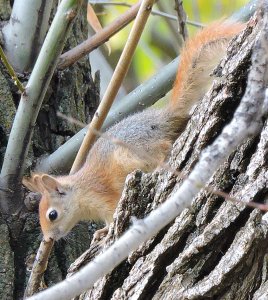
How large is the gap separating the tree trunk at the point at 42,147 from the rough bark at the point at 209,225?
0.60 metres

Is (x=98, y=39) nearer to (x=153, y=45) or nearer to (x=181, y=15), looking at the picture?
(x=181, y=15)

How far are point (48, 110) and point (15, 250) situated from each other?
540 mm

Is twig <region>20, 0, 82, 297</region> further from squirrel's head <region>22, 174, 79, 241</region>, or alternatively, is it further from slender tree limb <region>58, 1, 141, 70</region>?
slender tree limb <region>58, 1, 141, 70</region>

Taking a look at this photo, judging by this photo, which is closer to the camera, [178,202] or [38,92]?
[178,202]

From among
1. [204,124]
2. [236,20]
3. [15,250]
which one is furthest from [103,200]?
[204,124]

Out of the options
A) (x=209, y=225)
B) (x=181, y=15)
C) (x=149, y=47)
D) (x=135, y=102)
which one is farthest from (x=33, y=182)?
(x=149, y=47)

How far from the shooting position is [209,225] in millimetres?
1535

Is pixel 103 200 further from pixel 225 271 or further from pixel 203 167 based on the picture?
pixel 203 167

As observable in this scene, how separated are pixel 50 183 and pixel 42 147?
21 centimetres

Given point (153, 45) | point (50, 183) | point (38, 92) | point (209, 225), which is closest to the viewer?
point (209, 225)

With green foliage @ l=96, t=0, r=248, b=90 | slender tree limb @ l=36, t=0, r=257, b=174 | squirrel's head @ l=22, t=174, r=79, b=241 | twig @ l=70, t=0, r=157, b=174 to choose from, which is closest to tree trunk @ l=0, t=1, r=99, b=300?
squirrel's head @ l=22, t=174, r=79, b=241

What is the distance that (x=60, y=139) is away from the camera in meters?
2.64

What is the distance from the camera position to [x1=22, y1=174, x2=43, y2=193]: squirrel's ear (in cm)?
246

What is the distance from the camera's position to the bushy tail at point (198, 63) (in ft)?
7.09
